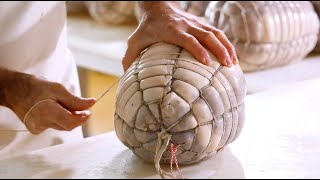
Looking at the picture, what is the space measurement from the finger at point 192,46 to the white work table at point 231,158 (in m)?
0.13

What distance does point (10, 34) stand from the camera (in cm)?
115

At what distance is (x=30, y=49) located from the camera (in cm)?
119

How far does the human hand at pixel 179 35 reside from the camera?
2.81 ft

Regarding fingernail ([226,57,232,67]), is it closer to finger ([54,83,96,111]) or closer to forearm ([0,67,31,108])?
finger ([54,83,96,111])

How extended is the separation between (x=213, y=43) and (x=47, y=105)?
255 mm

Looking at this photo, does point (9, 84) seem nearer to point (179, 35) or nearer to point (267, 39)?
point (179, 35)

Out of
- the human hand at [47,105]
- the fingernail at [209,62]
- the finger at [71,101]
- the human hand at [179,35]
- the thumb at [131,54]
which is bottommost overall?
the human hand at [47,105]

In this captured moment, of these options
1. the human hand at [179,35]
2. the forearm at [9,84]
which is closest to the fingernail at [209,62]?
the human hand at [179,35]

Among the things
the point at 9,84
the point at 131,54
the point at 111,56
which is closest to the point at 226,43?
the point at 131,54

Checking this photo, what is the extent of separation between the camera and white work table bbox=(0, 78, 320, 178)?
796 mm

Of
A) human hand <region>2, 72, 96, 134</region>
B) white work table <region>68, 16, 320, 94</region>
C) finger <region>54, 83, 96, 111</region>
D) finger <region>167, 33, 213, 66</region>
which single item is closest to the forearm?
human hand <region>2, 72, 96, 134</region>

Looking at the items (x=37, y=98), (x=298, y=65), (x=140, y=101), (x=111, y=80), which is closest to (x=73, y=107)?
(x=37, y=98)

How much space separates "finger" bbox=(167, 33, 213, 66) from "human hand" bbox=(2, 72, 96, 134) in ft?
0.49

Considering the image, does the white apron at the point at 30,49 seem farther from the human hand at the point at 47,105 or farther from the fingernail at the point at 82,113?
the fingernail at the point at 82,113
